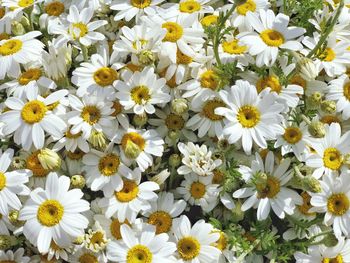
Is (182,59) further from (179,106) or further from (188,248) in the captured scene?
(188,248)

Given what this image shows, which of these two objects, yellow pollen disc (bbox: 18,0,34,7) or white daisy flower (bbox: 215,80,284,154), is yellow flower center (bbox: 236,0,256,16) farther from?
yellow pollen disc (bbox: 18,0,34,7)

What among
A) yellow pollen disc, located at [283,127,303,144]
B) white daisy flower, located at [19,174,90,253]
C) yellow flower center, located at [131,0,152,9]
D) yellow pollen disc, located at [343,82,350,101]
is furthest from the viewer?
yellow flower center, located at [131,0,152,9]

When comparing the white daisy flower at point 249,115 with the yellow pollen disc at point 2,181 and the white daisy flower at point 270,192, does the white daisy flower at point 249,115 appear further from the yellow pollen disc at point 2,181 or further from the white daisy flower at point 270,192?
the yellow pollen disc at point 2,181

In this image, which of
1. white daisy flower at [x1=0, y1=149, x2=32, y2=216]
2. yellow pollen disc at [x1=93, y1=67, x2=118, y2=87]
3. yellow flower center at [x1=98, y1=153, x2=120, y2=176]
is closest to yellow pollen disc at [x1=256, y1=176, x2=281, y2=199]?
yellow flower center at [x1=98, y1=153, x2=120, y2=176]

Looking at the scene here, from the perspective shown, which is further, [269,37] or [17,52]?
[17,52]

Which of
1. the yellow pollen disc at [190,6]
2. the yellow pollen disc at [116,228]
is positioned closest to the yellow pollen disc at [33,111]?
the yellow pollen disc at [116,228]

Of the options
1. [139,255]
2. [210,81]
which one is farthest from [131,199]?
[210,81]

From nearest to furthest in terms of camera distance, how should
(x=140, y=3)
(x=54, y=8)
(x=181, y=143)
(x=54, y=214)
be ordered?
(x=54, y=214) < (x=181, y=143) < (x=140, y=3) < (x=54, y=8)
